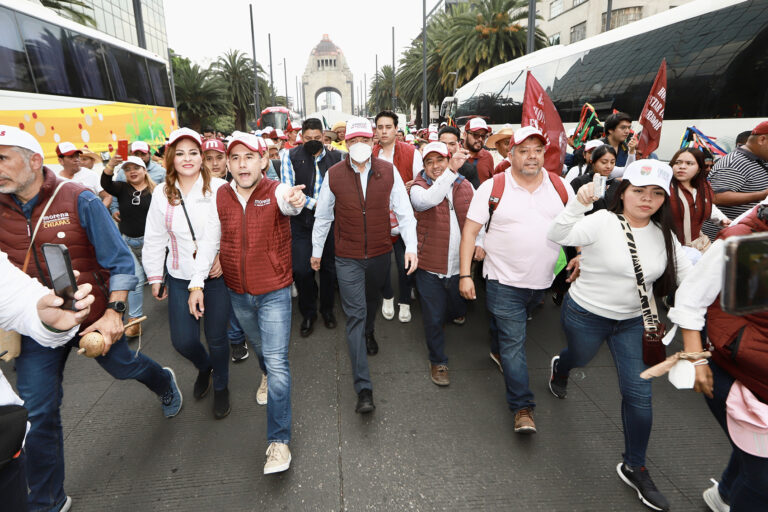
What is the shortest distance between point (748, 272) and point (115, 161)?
5.88 metres

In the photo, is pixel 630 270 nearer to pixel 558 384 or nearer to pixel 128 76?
pixel 558 384

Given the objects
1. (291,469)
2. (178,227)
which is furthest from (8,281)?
(291,469)

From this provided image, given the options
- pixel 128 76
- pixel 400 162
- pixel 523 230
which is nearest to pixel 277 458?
pixel 523 230

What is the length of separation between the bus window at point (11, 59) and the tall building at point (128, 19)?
76.2ft

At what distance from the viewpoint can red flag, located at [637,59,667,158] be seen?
14.9 ft

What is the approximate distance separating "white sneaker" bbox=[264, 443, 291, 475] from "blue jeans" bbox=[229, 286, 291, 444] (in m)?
0.04

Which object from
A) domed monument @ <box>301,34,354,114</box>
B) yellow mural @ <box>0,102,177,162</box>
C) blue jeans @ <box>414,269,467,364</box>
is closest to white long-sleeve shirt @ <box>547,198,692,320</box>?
blue jeans @ <box>414,269,467,364</box>

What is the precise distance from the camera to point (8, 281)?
1595mm

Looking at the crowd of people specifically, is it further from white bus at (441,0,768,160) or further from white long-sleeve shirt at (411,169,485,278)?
white bus at (441,0,768,160)

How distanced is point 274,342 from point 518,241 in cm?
184

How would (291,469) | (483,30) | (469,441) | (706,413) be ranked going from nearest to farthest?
(291,469) → (469,441) → (706,413) → (483,30)

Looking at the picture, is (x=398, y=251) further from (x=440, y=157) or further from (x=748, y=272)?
(x=748, y=272)

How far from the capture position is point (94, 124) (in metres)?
9.39

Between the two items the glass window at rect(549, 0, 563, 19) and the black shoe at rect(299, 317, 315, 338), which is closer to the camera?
the black shoe at rect(299, 317, 315, 338)
